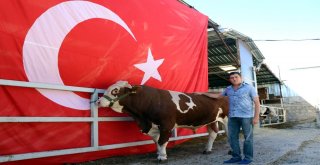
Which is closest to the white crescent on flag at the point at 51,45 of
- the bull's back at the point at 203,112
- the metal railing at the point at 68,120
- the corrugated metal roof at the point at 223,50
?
the metal railing at the point at 68,120

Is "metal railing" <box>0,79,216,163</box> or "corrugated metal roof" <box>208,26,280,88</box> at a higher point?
"corrugated metal roof" <box>208,26,280,88</box>

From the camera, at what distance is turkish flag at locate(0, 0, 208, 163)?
382 cm

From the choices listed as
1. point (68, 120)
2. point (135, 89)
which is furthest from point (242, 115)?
point (68, 120)

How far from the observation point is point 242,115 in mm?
4773

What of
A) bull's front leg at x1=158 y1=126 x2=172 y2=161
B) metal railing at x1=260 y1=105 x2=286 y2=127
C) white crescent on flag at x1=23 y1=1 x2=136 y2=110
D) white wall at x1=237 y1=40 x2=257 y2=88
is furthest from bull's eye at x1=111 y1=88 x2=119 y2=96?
metal railing at x1=260 y1=105 x2=286 y2=127

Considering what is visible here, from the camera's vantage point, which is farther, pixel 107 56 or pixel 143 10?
pixel 143 10

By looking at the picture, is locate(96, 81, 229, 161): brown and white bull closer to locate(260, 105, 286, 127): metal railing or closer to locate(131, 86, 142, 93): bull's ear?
locate(131, 86, 142, 93): bull's ear

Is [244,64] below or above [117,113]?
above

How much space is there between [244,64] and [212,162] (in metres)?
7.94

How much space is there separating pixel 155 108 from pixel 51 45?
5.91ft

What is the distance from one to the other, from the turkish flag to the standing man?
159cm

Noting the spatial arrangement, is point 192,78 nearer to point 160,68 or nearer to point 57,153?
point 160,68

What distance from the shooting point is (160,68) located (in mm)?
6230

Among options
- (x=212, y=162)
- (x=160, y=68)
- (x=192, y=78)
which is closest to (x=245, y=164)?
(x=212, y=162)
